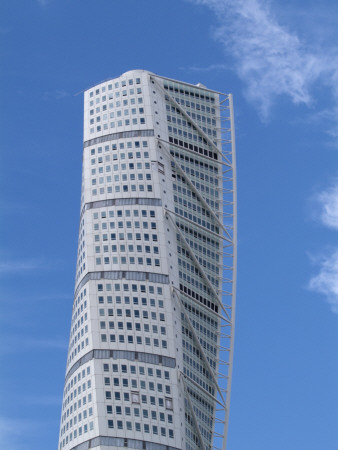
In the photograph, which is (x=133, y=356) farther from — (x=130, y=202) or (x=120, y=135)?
(x=120, y=135)

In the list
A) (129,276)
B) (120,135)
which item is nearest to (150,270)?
(129,276)

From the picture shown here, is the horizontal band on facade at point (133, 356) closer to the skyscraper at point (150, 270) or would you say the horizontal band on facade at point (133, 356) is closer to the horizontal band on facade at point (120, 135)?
the skyscraper at point (150, 270)

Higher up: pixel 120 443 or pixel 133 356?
pixel 133 356

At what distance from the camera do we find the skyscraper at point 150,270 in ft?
491

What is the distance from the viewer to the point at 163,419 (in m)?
149

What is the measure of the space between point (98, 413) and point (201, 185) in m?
46.4

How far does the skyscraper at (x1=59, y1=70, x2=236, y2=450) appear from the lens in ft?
491

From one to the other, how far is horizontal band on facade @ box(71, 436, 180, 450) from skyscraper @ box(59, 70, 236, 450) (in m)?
0.15

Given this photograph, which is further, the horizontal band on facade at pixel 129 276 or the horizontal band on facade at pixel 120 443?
the horizontal band on facade at pixel 129 276

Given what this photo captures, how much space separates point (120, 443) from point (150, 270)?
27.8 meters

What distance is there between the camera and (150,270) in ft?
519

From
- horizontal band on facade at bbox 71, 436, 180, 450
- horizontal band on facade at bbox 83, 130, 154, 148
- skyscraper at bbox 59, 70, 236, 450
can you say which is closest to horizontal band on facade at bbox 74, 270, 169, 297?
skyscraper at bbox 59, 70, 236, 450

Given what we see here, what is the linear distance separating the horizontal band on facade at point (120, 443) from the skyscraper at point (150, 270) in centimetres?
15

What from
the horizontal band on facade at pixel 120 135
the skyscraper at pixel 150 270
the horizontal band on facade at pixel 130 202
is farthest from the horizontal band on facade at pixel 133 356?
the horizontal band on facade at pixel 120 135
